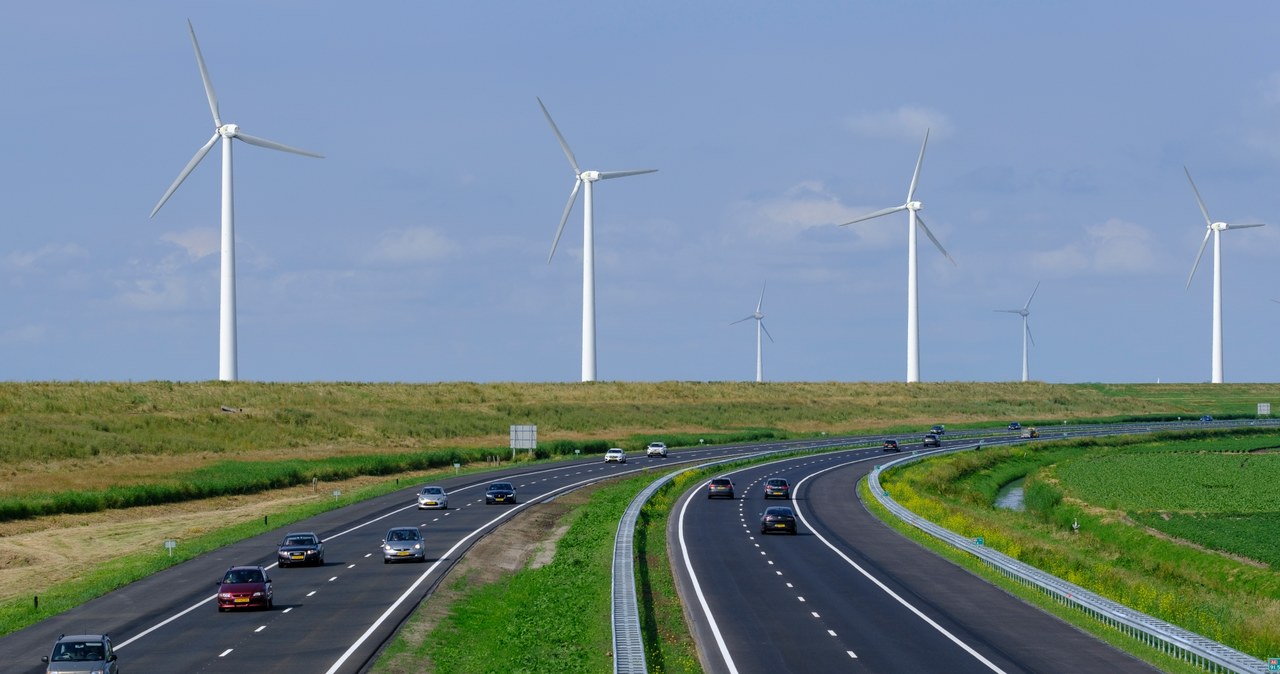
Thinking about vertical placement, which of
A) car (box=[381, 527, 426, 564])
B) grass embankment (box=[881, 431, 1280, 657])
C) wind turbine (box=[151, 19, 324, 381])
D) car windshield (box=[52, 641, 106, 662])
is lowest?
grass embankment (box=[881, 431, 1280, 657])

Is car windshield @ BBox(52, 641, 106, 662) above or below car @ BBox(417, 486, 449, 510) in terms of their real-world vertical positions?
above

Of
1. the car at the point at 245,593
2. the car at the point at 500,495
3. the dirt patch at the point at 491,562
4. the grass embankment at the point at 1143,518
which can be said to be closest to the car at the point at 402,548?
the dirt patch at the point at 491,562

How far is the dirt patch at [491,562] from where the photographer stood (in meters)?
36.9

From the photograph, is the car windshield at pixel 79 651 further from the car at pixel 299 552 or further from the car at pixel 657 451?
the car at pixel 657 451

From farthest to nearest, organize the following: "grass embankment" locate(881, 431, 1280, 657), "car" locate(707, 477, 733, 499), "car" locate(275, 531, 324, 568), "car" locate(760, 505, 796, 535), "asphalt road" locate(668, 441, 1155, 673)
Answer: "car" locate(707, 477, 733, 499) < "car" locate(760, 505, 796, 535) < "car" locate(275, 531, 324, 568) < "grass embankment" locate(881, 431, 1280, 657) < "asphalt road" locate(668, 441, 1155, 673)

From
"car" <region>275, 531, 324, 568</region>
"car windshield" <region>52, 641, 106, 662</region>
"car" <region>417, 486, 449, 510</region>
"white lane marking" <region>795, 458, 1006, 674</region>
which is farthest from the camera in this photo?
"car" <region>417, 486, 449, 510</region>

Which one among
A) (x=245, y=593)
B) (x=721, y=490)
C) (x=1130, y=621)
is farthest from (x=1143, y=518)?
(x=245, y=593)

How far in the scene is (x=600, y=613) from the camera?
41312 millimetres

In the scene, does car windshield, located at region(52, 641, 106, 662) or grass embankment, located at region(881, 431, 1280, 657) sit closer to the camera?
car windshield, located at region(52, 641, 106, 662)

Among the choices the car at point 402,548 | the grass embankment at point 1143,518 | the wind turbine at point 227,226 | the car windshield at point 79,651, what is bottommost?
the grass embankment at point 1143,518

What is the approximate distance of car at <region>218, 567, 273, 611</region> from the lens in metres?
44.3

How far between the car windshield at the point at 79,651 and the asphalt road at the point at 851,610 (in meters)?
14.0

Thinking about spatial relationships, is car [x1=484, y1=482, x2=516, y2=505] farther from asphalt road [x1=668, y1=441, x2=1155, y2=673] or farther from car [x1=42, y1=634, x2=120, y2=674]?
car [x1=42, y1=634, x2=120, y2=674]

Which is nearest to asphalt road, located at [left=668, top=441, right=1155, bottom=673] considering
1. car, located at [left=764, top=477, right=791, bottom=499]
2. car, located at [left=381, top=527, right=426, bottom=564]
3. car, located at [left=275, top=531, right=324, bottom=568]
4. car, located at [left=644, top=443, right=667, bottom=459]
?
car, located at [left=381, top=527, right=426, bottom=564]
